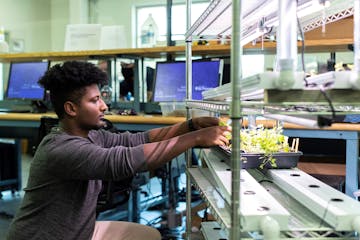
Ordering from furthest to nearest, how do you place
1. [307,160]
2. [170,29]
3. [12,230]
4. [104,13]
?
[104,13]
[170,29]
[307,160]
[12,230]

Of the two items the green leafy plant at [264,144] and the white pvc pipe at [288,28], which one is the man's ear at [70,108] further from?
the white pvc pipe at [288,28]

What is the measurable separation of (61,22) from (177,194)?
4588mm

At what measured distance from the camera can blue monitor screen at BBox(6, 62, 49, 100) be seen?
12.1 feet

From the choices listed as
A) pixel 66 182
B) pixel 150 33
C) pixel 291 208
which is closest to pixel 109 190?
pixel 66 182

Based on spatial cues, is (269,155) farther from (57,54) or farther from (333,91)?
(57,54)

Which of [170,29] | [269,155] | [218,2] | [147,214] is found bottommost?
[147,214]

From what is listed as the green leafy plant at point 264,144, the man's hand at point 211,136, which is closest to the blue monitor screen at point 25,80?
the green leafy plant at point 264,144

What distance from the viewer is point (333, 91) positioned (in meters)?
0.96

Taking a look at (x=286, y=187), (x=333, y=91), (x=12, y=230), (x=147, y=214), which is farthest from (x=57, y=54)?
(x=333, y=91)

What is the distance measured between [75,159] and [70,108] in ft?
0.76

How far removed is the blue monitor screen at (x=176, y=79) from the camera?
304 centimetres

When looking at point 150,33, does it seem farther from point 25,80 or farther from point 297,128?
point 297,128

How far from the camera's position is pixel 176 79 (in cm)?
327

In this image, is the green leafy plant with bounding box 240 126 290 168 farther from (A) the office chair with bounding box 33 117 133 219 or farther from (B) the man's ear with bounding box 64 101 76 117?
(A) the office chair with bounding box 33 117 133 219
